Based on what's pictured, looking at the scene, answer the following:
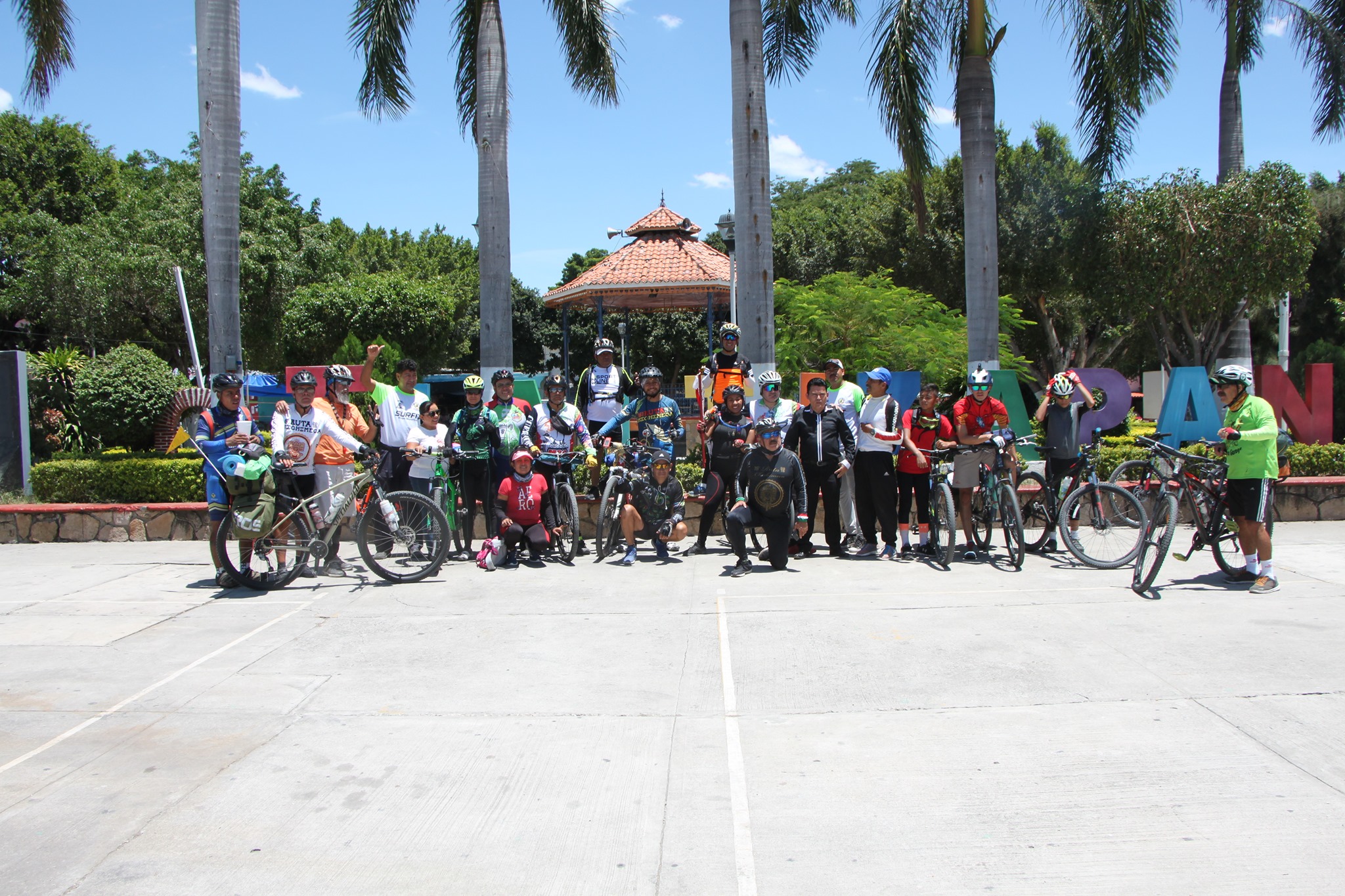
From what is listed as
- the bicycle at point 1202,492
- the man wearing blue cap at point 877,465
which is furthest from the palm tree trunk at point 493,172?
the bicycle at point 1202,492

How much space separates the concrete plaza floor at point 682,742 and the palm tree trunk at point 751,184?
4577mm

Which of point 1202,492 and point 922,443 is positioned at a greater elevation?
point 922,443

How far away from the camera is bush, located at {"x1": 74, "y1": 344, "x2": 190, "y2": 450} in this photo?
1220 cm

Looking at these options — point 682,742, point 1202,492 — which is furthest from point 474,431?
point 1202,492

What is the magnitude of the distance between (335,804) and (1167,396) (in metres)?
11.7

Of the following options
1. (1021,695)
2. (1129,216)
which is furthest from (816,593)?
(1129,216)

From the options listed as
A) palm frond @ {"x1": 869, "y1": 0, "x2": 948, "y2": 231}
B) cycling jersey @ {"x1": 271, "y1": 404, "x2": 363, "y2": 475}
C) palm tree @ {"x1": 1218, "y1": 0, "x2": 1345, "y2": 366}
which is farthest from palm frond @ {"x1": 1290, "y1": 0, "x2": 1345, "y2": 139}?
cycling jersey @ {"x1": 271, "y1": 404, "x2": 363, "y2": 475}

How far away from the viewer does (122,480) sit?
1172 centimetres

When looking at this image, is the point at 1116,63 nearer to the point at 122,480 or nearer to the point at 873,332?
the point at 873,332

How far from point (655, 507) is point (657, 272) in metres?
14.3

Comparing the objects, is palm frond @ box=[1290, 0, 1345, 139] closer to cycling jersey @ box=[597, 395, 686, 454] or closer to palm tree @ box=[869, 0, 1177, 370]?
palm tree @ box=[869, 0, 1177, 370]

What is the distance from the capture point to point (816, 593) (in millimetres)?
7926

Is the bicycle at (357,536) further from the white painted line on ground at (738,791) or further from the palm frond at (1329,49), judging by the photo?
the palm frond at (1329,49)

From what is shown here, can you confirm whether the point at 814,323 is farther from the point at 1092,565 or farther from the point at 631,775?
the point at 631,775
